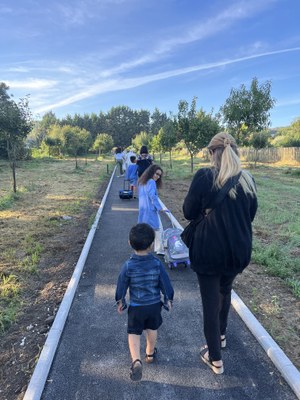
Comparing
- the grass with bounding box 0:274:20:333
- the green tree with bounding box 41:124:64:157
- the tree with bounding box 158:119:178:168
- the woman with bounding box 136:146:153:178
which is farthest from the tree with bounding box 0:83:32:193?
the green tree with bounding box 41:124:64:157

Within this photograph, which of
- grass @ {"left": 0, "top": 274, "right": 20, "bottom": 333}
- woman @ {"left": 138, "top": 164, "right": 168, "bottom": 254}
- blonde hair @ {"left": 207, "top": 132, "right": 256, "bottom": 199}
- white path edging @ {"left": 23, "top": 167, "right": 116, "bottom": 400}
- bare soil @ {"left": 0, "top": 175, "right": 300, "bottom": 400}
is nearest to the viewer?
blonde hair @ {"left": 207, "top": 132, "right": 256, "bottom": 199}

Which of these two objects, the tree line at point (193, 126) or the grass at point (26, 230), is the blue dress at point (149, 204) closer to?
the grass at point (26, 230)

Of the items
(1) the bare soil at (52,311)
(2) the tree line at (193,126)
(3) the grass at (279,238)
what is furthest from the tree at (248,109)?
(1) the bare soil at (52,311)

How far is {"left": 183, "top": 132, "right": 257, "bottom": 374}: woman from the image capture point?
2.63 m

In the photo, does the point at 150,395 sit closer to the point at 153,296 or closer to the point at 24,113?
the point at 153,296

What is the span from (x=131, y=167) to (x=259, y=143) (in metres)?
23.5

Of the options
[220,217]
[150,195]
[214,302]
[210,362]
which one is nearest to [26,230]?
[150,195]

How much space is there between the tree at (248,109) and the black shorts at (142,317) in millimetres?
25149

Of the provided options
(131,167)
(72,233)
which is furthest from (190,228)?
(131,167)

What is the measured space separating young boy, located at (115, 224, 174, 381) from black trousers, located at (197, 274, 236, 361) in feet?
1.12

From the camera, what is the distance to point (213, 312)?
2.92 m

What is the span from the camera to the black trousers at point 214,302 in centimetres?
285

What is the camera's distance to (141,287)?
9.52ft

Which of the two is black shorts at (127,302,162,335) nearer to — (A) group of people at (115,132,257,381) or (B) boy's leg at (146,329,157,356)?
(A) group of people at (115,132,257,381)
